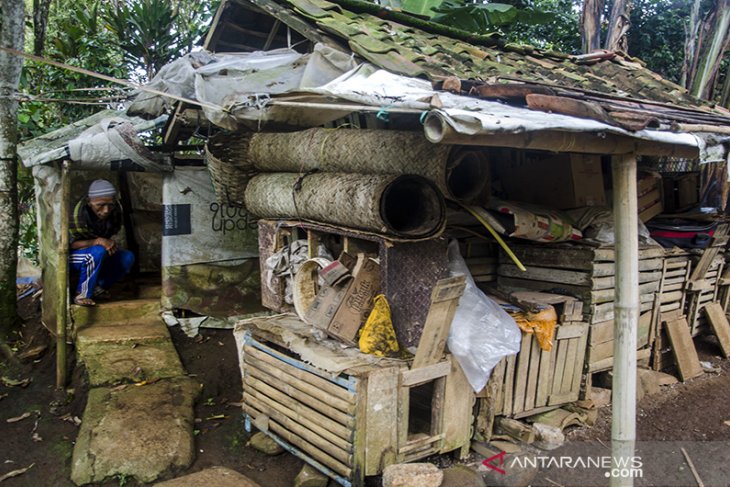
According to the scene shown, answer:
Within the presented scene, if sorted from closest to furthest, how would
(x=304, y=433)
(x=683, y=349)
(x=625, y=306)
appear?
(x=625, y=306)
(x=304, y=433)
(x=683, y=349)

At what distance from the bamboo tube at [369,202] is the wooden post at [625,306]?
113cm

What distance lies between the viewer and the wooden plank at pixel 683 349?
5.80 m

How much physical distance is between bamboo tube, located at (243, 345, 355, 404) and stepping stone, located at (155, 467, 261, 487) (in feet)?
2.73

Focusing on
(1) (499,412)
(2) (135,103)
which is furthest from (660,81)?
(2) (135,103)

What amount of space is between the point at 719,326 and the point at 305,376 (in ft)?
17.7

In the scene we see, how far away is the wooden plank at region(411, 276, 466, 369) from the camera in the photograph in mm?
3555

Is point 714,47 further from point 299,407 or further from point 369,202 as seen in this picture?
point 299,407

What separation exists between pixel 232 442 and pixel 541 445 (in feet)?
8.63

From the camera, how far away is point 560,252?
15.7ft

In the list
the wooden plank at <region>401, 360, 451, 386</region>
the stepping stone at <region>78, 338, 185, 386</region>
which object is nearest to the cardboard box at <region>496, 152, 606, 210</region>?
the wooden plank at <region>401, 360, 451, 386</region>

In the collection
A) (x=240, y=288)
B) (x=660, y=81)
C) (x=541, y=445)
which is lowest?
(x=541, y=445)

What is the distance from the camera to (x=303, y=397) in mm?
3971


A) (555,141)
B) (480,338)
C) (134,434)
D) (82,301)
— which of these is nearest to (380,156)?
(555,141)

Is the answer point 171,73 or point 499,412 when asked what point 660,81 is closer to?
point 499,412
